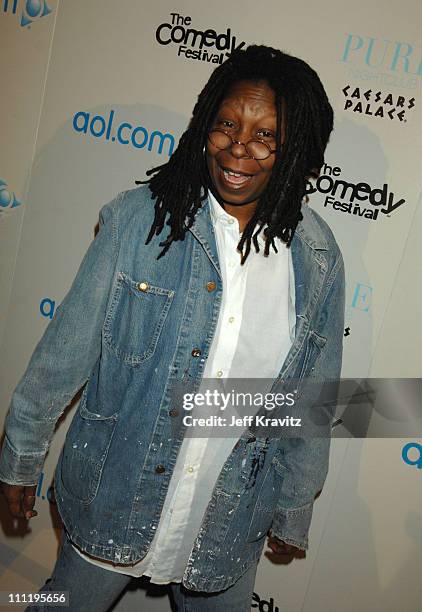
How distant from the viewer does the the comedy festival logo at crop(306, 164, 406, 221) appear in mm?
1718

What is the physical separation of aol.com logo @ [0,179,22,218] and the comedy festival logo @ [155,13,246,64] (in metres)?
0.60

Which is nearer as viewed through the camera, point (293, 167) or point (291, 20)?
point (293, 167)

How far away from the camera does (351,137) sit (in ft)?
5.62

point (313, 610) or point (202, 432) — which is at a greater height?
point (202, 432)

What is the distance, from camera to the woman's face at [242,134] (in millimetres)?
1318

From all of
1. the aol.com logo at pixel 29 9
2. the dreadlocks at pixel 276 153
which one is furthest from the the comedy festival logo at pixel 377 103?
the aol.com logo at pixel 29 9

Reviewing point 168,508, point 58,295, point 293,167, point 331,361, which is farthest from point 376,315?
point 58,295

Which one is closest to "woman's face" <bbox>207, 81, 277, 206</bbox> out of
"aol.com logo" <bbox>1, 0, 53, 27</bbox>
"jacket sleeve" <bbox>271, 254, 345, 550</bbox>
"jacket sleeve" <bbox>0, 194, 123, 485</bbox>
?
"jacket sleeve" <bbox>0, 194, 123, 485</bbox>

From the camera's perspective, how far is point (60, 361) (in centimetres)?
137

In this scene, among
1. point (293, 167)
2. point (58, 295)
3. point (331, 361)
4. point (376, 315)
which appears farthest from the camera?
point (58, 295)

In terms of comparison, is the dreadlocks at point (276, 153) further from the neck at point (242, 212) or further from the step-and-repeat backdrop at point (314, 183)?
the step-and-repeat backdrop at point (314, 183)

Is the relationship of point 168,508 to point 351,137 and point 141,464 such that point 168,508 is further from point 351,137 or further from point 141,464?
point 351,137

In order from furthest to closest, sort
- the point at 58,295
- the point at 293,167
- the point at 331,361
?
the point at 58,295 < the point at 331,361 < the point at 293,167

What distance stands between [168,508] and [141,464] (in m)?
0.12
